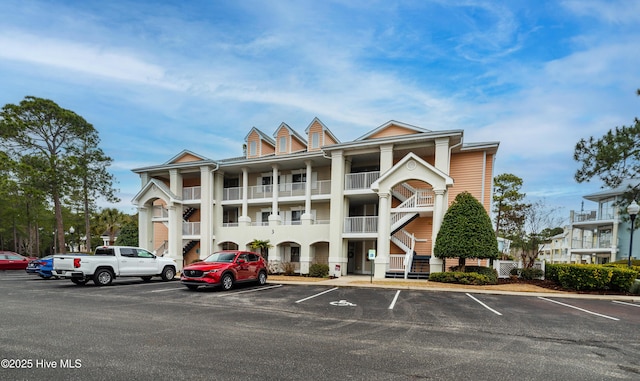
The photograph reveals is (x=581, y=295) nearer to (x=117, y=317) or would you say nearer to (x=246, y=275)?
(x=246, y=275)

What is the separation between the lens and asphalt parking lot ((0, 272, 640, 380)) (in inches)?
183

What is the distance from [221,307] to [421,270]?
12539 millimetres

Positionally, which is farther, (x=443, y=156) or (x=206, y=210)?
(x=206, y=210)

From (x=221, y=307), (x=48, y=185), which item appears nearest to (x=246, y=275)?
(x=221, y=307)

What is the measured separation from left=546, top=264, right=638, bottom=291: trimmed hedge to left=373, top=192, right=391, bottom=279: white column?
27.4 ft

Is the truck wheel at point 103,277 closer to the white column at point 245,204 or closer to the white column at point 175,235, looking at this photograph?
the white column at point 175,235

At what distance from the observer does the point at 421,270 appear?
18141 millimetres

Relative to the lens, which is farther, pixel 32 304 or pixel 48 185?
pixel 48 185

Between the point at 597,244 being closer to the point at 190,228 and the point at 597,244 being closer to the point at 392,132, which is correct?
the point at 392,132

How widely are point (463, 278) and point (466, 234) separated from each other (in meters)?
2.15

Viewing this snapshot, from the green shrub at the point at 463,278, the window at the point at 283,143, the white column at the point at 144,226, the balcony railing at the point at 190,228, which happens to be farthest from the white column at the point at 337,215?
the white column at the point at 144,226

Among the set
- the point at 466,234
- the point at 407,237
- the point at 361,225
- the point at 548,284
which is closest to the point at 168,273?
the point at 361,225

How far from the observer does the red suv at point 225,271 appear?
1234 cm

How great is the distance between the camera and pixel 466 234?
608 inches
